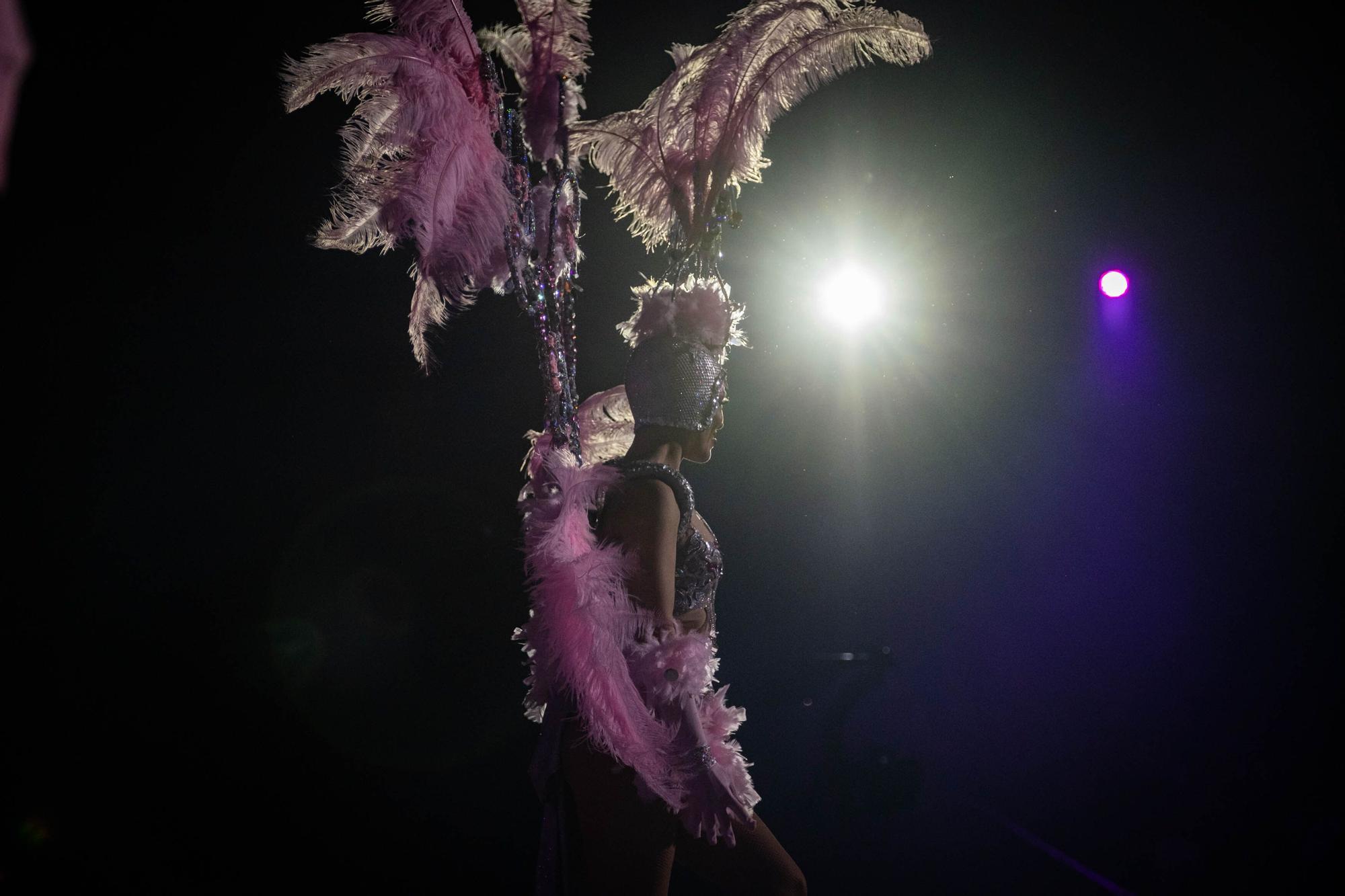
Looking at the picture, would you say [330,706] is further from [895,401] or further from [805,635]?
[895,401]

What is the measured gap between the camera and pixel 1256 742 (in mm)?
2492

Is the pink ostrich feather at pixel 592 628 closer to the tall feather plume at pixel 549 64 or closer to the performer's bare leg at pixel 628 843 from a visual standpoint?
the performer's bare leg at pixel 628 843

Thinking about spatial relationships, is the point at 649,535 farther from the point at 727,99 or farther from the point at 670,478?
the point at 727,99

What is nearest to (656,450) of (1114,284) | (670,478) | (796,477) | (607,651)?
(670,478)

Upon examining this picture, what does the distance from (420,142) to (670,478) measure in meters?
0.90

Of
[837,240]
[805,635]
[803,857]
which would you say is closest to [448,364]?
[837,240]

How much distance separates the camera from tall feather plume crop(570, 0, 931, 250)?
1662mm

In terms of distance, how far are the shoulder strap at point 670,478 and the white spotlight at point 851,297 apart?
4.47 feet

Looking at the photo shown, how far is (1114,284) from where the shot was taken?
101 inches

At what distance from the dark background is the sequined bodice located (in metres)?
0.98

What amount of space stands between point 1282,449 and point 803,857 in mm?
2114

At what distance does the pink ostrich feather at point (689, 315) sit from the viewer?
66.9 inches

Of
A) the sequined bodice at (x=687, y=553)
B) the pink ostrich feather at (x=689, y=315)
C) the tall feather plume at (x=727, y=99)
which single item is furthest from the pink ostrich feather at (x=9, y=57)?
the tall feather plume at (x=727, y=99)

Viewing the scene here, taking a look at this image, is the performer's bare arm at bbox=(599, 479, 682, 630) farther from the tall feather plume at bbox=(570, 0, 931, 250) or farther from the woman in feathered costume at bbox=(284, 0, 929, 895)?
the tall feather plume at bbox=(570, 0, 931, 250)
